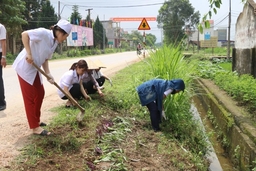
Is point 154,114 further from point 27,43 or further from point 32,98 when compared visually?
point 27,43

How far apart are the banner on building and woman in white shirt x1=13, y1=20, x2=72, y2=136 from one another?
86.6 feet

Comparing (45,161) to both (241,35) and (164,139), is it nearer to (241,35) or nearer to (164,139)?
(164,139)

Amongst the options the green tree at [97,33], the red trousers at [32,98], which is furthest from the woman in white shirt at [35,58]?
the green tree at [97,33]

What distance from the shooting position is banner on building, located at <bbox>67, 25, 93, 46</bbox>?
3131 centimetres

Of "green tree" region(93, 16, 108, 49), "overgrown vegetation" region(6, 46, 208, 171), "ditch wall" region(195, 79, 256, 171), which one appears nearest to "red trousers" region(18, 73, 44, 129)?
"overgrown vegetation" region(6, 46, 208, 171)

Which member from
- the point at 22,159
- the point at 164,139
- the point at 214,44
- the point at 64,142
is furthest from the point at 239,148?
the point at 214,44

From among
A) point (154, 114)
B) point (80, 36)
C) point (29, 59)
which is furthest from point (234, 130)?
point (80, 36)

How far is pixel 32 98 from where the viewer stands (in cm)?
339

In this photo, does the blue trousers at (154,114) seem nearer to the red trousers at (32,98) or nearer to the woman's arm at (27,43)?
the red trousers at (32,98)

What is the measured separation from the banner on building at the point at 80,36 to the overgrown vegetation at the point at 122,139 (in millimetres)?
25115

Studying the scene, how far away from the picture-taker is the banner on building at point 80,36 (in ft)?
103

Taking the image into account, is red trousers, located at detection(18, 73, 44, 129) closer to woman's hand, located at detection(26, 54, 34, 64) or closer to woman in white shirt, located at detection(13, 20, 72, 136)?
woman in white shirt, located at detection(13, 20, 72, 136)

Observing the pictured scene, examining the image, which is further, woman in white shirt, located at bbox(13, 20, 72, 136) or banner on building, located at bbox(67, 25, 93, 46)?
banner on building, located at bbox(67, 25, 93, 46)

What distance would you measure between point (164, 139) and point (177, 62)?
5.76 feet
